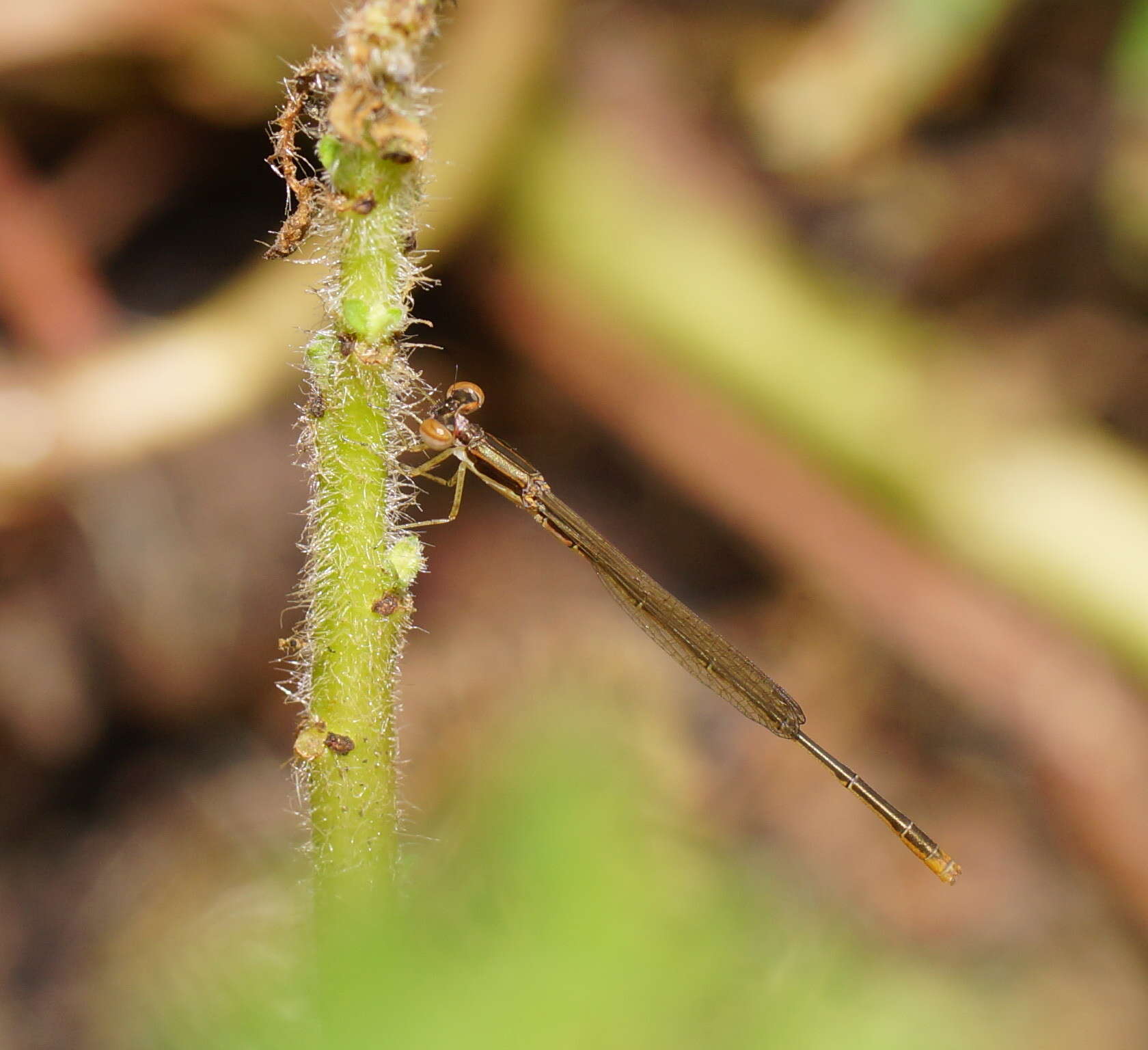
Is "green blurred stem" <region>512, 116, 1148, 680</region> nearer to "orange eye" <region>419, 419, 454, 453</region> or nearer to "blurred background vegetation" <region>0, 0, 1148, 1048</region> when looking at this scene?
"blurred background vegetation" <region>0, 0, 1148, 1048</region>

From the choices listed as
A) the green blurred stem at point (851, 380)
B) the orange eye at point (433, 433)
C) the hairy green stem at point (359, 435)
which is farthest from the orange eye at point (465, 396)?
the green blurred stem at point (851, 380)

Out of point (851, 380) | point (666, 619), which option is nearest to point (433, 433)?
point (666, 619)

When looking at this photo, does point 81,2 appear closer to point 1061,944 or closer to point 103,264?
point 103,264

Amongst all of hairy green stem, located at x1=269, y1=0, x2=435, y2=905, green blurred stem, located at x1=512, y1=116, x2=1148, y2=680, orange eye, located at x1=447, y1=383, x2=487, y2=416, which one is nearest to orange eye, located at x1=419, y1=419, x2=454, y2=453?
orange eye, located at x1=447, y1=383, x2=487, y2=416

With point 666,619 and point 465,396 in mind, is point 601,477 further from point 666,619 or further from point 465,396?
point 465,396

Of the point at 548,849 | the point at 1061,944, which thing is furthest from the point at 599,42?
the point at 548,849

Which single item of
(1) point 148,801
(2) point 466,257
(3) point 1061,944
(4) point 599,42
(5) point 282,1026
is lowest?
(1) point 148,801

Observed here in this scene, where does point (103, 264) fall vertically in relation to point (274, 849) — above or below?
above
